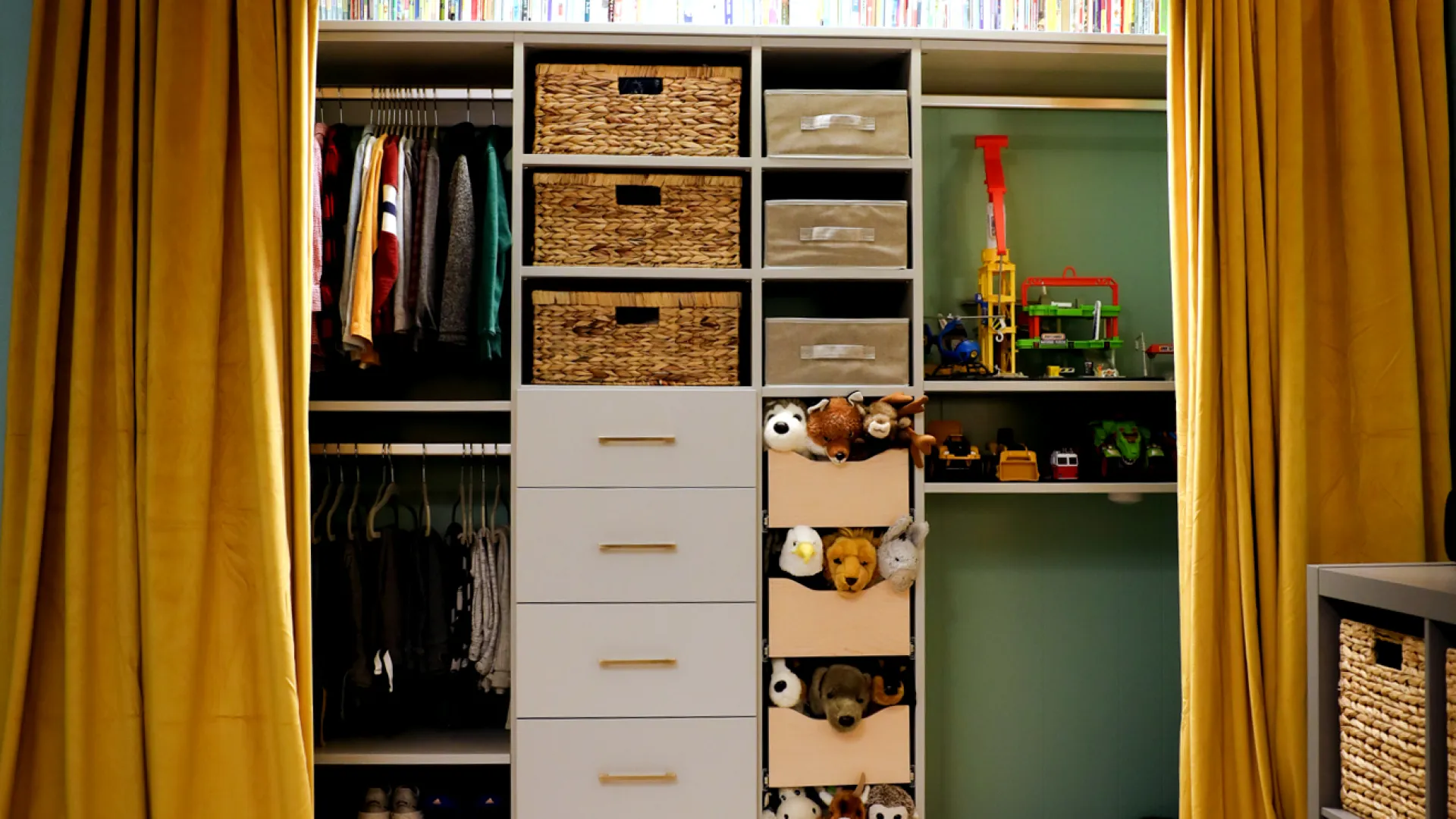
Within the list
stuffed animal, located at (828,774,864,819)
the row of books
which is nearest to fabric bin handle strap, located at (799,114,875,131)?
the row of books

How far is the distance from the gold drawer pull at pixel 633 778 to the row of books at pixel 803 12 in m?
1.83

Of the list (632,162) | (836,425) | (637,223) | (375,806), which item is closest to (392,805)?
(375,806)

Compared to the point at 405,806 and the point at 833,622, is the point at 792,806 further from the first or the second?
the point at 405,806

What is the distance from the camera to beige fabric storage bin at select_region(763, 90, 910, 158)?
2.41 m

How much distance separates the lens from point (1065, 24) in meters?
2.68

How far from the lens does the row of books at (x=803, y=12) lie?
2.52m

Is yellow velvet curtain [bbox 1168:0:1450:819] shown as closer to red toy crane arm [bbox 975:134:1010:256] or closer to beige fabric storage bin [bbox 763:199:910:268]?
red toy crane arm [bbox 975:134:1010:256]

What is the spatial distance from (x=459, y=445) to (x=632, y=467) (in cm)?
46

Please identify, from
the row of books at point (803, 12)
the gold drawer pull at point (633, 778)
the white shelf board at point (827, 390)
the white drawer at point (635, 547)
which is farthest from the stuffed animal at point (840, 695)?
the row of books at point (803, 12)

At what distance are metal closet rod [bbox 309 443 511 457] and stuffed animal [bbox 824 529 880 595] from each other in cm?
83

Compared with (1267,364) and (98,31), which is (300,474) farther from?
(1267,364)

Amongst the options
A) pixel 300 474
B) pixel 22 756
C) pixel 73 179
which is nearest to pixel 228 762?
pixel 22 756

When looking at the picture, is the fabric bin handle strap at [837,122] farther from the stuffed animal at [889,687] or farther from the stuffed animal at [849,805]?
the stuffed animal at [849,805]

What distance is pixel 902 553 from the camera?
2.35 m
